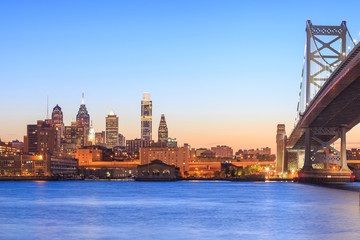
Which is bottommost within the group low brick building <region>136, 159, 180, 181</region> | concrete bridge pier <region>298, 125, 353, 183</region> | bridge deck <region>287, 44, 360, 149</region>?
low brick building <region>136, 159, 180, 181</region>

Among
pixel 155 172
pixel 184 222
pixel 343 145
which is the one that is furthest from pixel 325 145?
pixel 155 172

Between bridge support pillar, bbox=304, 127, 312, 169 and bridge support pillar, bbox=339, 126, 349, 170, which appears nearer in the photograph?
bridge support pillar, bbox=339, 126, 349, 170

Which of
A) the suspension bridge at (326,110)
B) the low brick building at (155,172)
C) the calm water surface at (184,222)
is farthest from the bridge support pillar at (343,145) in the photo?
the low brick building at (155,172)

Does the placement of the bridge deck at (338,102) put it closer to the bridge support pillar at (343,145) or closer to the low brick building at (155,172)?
the bridge support pillar at (343,145)

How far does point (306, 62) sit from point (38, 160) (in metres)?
91.5

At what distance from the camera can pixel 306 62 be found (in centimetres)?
7481

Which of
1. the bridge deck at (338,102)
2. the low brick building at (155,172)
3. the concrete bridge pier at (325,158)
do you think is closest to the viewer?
the bridge deck at (338,102)

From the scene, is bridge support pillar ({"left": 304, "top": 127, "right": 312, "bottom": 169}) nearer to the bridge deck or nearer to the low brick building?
the bridge deck

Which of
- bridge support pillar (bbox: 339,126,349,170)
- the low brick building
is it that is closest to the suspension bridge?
bridge support pillar (bbox: 339,126,349,170)

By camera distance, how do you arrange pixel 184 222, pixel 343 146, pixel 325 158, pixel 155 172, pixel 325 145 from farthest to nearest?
pixel 155 172 → pixel 325 158 → pixel 325 145 → pixel 343 146 → pixel 184 222

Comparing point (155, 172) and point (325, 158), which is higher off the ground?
point (325, 158)

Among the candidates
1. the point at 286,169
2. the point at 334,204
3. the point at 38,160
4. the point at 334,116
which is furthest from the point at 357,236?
the point at 38,160

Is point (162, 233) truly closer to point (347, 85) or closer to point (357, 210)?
point (357, 210)

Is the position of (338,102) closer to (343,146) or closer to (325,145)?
(343,146)
